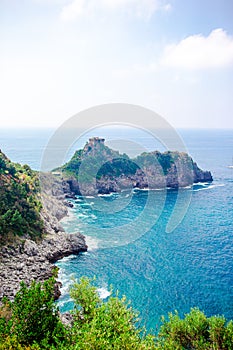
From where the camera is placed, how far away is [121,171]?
98438 mm

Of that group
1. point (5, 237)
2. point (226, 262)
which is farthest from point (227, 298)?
point (5, 237)

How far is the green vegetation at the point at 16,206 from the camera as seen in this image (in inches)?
1793

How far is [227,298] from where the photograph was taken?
37.7m

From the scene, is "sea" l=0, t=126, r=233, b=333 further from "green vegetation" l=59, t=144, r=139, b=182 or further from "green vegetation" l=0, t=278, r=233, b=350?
"green vegetation" l=59, t=144, r=139, b=182

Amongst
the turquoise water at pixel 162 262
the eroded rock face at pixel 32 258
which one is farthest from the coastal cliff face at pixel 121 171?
the eroded rock face at pixel 32 258

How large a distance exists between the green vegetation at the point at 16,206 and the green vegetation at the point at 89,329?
814 inches

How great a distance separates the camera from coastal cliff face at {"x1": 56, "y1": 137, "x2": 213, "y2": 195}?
300ft

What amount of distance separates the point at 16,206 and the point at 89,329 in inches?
1382

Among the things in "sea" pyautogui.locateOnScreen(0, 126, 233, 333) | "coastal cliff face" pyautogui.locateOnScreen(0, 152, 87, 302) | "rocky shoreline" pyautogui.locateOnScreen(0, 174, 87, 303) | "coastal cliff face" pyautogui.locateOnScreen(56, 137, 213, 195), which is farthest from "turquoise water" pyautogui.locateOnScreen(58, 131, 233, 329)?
"coastal cliff face" pyautogui.locateOnScreen(56, 137, 213, 195)

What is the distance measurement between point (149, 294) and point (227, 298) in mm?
10171

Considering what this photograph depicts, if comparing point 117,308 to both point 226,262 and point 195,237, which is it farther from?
point 195,237

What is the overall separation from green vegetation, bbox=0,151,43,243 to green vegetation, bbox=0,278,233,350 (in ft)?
67.8

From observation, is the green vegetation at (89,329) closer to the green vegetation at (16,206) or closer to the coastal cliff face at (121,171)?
the green vegetation at (16,206)

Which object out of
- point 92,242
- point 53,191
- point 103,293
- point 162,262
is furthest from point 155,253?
point 53,191
